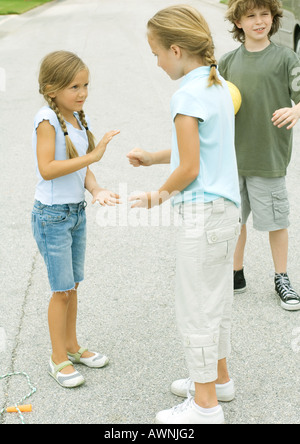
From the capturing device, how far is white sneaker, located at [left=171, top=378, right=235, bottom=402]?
9.15ft

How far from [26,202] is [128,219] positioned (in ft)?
3.37

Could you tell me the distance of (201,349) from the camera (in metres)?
2.51

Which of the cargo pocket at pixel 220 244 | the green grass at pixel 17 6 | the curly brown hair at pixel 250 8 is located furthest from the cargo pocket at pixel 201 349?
the green grass at pixel 17 6

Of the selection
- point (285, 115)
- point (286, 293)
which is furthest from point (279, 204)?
point (285, 115)

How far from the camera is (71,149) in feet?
8.95

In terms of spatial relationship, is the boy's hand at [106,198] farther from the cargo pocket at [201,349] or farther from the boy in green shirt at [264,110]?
the boy in green shirt at [264,110]

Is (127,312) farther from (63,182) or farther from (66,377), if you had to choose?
(63,182)

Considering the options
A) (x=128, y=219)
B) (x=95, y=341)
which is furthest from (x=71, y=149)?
(x=128, y=219)

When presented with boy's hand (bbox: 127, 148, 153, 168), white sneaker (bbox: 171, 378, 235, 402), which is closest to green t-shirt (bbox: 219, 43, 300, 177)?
boy's hand (bbox: 127, 148, 153, 168)

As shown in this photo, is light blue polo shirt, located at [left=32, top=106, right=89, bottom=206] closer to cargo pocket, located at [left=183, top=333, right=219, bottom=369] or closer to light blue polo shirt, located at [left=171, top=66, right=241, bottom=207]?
light blue polo shirt, located at [left=171, top=66, right=241, bottom=207]

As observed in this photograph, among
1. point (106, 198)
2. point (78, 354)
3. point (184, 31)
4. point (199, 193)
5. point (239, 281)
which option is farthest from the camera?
point (239, 281)

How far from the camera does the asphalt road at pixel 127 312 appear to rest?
111 inches

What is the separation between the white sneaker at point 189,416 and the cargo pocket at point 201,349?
20 cm

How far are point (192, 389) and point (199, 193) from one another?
0.92 m
